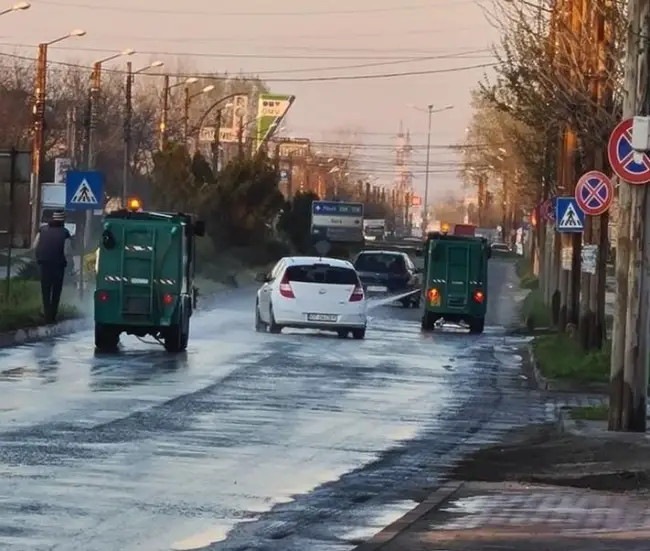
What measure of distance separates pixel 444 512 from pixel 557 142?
34.2 m

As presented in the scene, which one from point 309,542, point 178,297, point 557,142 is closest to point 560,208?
point 178,297

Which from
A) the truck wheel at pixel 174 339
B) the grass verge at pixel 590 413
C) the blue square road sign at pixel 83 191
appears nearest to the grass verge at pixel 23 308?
the blue square road sign at pixel 83 191

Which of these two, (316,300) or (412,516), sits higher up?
(316,300)

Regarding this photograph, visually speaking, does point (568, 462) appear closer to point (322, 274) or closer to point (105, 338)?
point (105, 338)

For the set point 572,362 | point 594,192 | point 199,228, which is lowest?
point 572,362

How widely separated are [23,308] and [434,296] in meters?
11.8

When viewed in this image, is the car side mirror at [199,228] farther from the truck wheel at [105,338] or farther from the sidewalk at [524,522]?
the sidewalk at [524,522]

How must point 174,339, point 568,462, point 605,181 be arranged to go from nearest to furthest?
point 568,462
point 605,181
point 174,339

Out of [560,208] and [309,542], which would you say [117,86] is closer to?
[560,208]

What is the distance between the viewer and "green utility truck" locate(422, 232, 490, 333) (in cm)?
4144

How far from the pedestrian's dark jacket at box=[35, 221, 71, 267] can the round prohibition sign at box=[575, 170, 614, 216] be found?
9361 millimetres

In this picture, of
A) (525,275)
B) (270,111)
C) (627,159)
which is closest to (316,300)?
(627,159)

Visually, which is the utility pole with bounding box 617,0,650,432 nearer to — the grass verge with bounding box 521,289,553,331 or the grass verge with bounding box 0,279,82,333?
the grass verge with bounding box 0,279,82,333

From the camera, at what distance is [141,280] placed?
27.8 m
